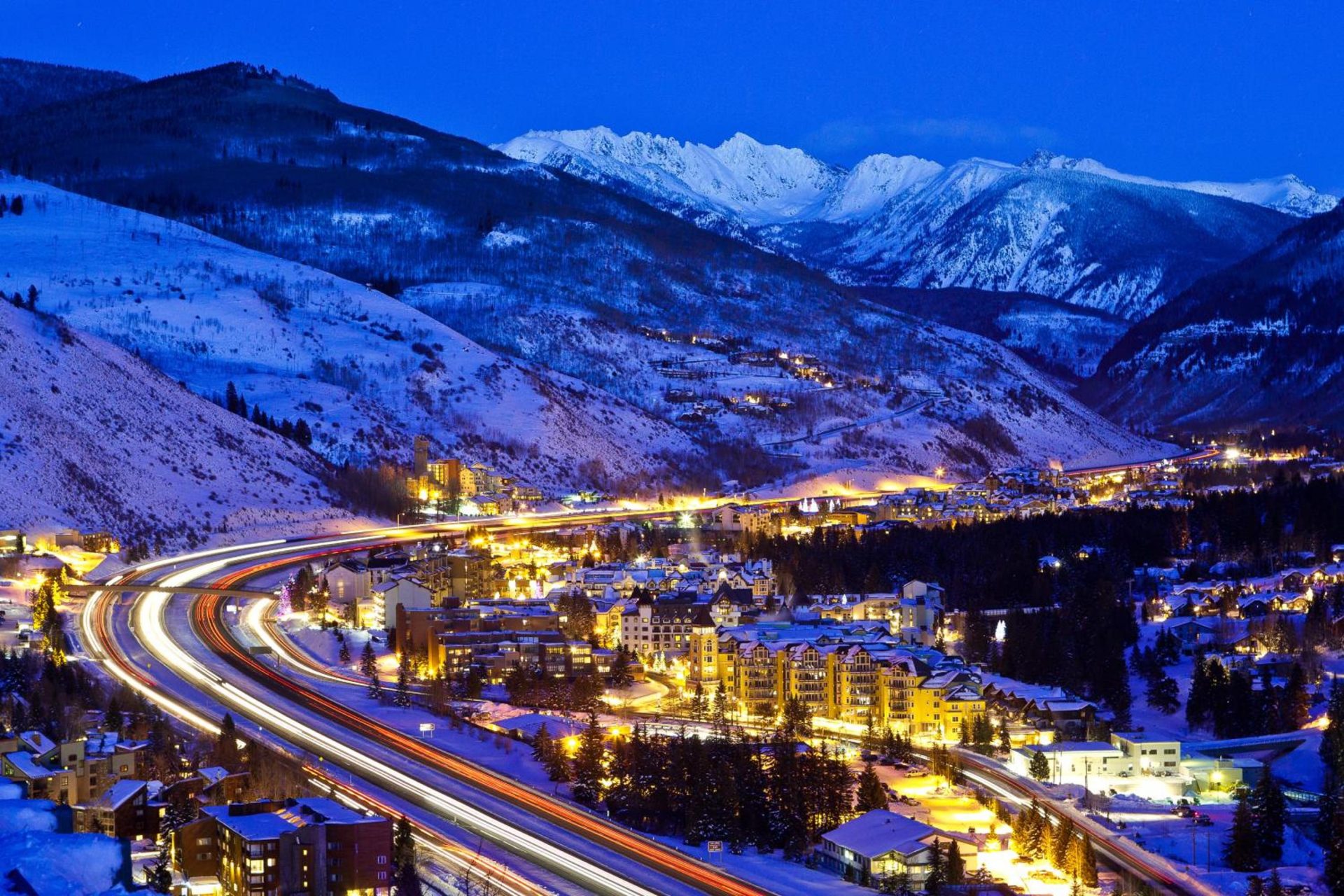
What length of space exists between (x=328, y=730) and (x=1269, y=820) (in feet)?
82.5

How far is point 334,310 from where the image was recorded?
155625 millimetres

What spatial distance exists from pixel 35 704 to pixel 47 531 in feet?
120

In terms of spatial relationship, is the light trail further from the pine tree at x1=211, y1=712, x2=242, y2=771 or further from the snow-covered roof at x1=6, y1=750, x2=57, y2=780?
the snow-covered roof at x1=6, y1=750, x2=57, y2=780

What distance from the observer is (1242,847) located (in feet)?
139

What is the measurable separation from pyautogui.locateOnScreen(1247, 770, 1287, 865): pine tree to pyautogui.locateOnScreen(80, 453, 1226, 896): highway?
10.4 feet

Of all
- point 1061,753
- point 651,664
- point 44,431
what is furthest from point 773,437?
point 1061,753

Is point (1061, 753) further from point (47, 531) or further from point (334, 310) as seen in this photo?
point (334, 310)

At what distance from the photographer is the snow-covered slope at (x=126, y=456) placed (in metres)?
93.2

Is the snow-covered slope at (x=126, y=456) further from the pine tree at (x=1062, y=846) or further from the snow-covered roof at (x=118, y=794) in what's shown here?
the pine tree at (x=1062, y=846)

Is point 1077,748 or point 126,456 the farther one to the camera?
point 126,456

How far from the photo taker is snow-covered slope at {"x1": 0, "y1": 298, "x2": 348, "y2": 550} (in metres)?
93.2

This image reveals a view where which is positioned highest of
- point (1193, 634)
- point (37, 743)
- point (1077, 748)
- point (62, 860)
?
point (62, 860)

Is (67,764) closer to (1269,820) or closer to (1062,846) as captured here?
(1062,846)

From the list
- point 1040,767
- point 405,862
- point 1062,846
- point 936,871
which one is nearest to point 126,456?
point 1040,767
